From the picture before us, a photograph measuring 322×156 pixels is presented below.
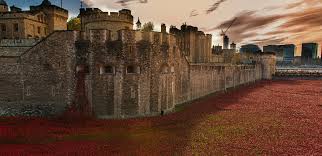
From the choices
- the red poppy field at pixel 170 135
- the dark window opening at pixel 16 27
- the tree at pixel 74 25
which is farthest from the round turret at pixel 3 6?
the red poppy field at pixel 170 135

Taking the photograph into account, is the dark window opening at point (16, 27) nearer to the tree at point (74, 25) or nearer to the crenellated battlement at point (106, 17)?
the crenellated battlement at point (106, 17)

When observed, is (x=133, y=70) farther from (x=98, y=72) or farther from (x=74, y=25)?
(x=74, y=25)

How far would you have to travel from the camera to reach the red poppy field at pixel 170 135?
49.1ft

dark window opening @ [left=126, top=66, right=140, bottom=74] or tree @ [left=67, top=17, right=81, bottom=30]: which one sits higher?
tree @ [left=67, top=17, right=81, bottom=30]

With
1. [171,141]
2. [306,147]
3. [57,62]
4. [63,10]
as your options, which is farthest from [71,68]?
[63,10]

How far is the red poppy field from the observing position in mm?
14969

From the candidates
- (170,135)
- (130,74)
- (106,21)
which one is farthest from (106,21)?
(170,135)

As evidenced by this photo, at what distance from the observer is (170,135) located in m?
18.0

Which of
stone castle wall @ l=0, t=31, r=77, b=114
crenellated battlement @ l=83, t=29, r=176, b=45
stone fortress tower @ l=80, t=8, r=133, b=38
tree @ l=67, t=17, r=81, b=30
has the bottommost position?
stone castle wall @ l=0, t=31, r=77, b=114

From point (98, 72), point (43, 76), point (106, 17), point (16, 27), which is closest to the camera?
point (98, 72)

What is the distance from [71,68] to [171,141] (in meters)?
10.4

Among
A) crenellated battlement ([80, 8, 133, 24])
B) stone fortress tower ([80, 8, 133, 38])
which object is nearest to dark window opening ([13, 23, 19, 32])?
stone fortress tower ([80, 8, 133, 38])

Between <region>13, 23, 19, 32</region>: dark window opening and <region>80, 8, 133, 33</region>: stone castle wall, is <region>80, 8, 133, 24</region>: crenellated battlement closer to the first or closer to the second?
<region>80, 8, 133, 33</region>: stone castle wall

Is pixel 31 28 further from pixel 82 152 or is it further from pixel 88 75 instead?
pixel 82 152
